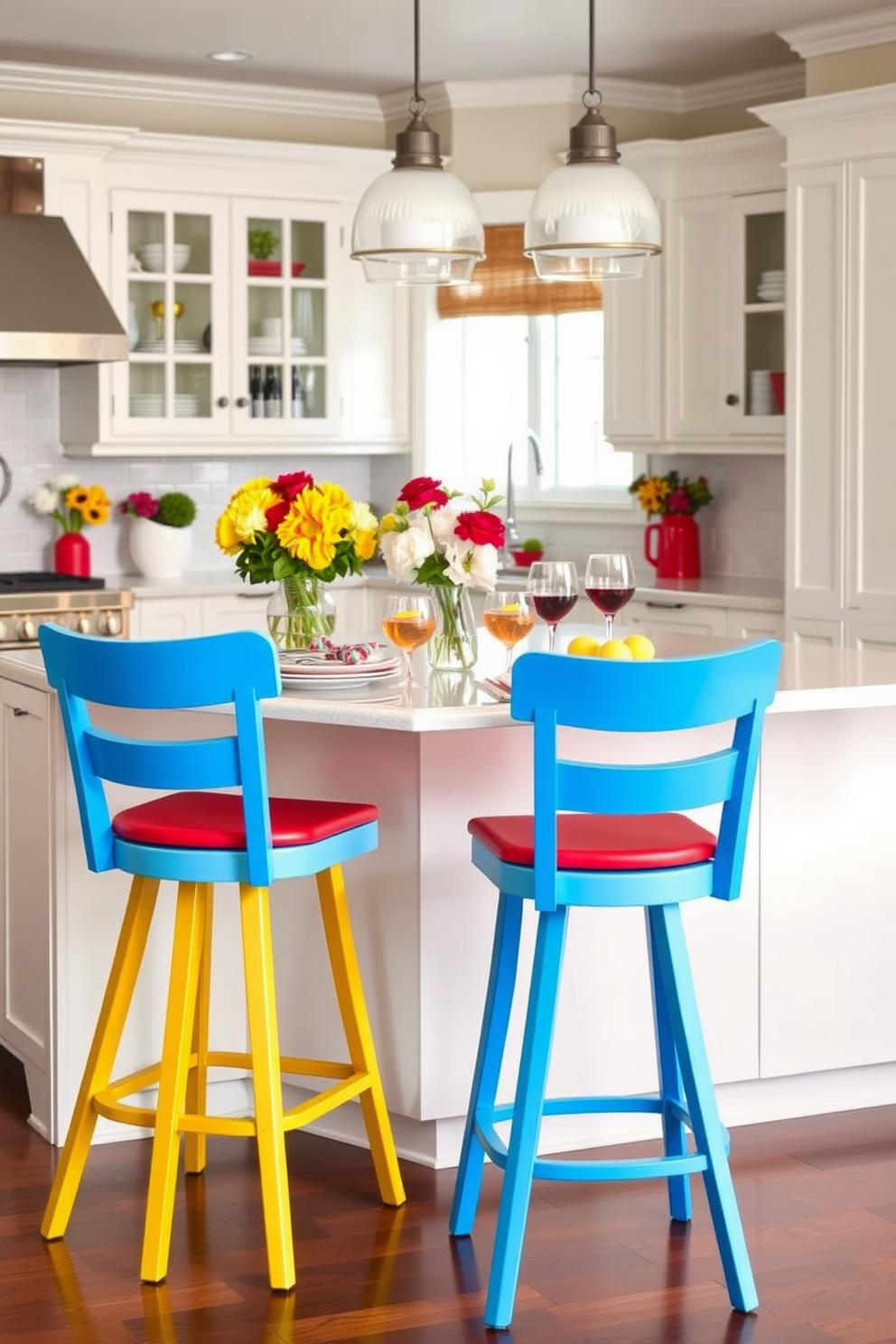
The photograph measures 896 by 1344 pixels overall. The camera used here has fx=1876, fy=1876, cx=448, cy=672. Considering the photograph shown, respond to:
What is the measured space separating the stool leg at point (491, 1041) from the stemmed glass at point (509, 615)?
561 millimetres

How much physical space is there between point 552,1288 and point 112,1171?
97cm

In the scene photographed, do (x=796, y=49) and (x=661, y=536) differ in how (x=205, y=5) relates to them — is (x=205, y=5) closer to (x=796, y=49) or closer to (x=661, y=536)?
(x=796, y=49)

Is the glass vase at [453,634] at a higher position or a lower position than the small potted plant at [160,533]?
lower

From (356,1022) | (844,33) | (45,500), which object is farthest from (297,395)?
(356,1022)

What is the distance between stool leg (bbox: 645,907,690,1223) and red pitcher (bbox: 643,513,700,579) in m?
3.40

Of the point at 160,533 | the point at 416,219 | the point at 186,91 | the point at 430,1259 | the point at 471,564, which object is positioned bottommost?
the point at 430,1259

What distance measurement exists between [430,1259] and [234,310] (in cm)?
411

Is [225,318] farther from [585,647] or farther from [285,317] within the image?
[585,647]

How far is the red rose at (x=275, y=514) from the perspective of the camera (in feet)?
11.3

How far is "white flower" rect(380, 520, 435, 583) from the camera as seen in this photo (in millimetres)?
3438

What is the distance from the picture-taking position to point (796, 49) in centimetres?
578

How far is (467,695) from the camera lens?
3258 mm

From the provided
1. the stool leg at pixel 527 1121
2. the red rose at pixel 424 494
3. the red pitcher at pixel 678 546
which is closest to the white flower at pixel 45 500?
the red pitcher at pixel 678 546

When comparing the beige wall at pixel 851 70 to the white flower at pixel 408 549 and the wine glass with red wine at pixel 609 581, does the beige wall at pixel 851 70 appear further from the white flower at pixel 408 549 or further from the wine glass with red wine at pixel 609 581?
the white flower at pixel 408 549
